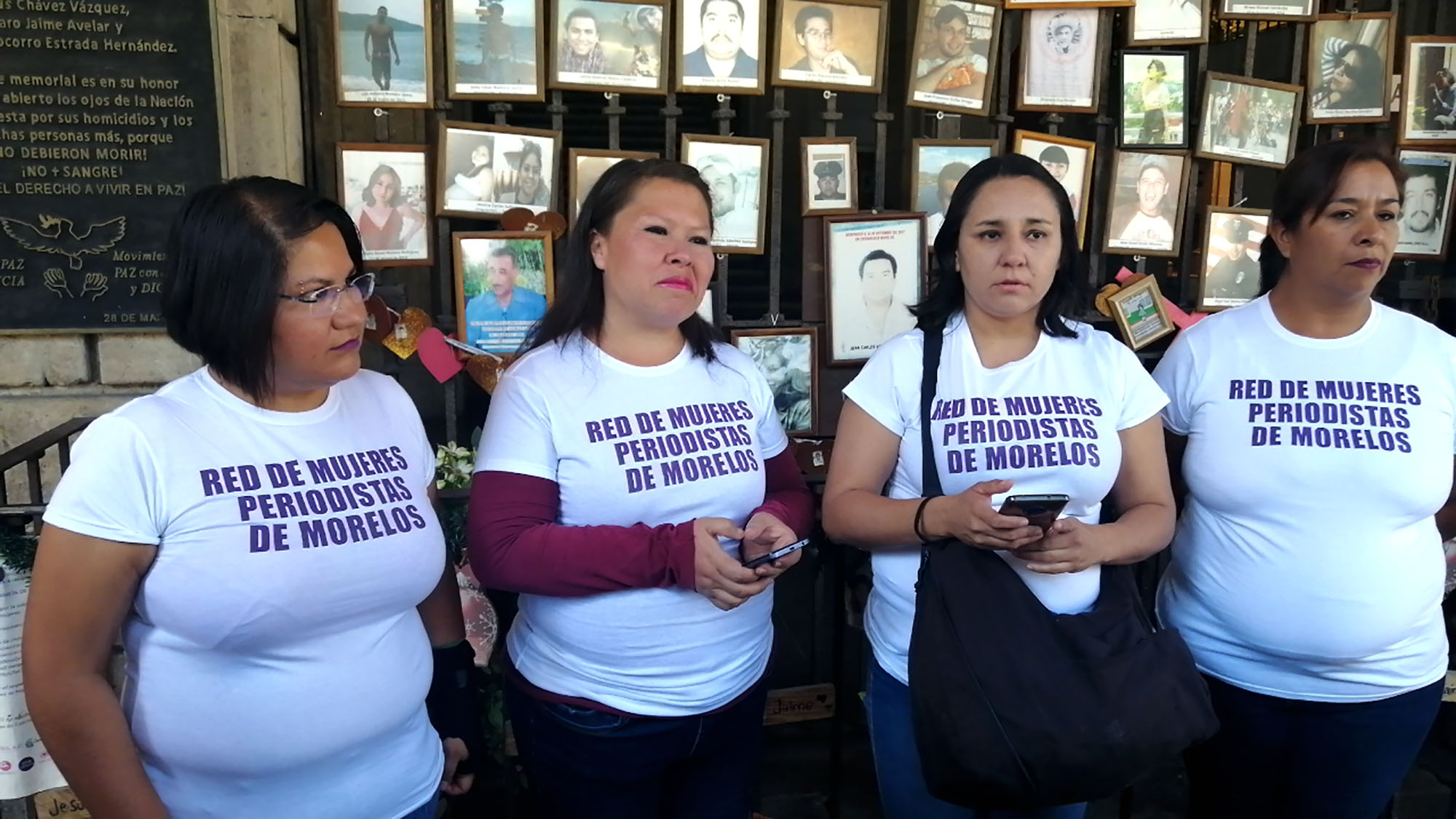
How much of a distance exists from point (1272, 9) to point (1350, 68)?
0.34 meters

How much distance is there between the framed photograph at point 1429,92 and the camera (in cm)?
285

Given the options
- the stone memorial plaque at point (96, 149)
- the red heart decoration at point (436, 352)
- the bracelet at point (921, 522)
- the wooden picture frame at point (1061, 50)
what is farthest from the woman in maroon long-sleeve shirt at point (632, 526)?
the wooden picture frame at point (1061, 50)

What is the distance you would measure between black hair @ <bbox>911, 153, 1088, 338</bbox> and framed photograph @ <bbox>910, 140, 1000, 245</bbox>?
962mm

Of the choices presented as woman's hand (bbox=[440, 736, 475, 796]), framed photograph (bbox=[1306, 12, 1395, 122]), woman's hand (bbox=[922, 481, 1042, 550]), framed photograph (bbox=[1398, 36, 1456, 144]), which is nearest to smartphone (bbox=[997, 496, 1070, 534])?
woman's hand (bbox=[922, 481, 1042, 550])

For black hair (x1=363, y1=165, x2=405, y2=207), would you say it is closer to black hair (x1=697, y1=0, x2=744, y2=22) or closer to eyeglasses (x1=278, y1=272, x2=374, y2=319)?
black hair (x1=697, y1=0, x2=744, y2=22)

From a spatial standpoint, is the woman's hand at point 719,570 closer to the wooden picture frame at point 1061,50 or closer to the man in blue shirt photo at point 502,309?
the man in blue shirt photo at point 502,309

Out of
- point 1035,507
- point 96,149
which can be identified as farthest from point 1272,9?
point 96,149

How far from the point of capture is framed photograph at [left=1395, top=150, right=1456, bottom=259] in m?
2.90

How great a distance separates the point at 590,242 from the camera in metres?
1.73

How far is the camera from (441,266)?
252 centimetres

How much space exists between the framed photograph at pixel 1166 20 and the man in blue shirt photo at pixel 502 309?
2.02 meters

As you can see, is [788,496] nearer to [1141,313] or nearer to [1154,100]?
[1141,313]

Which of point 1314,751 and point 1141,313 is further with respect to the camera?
point 1141,313

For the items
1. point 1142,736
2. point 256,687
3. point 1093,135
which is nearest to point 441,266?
point 256,687
